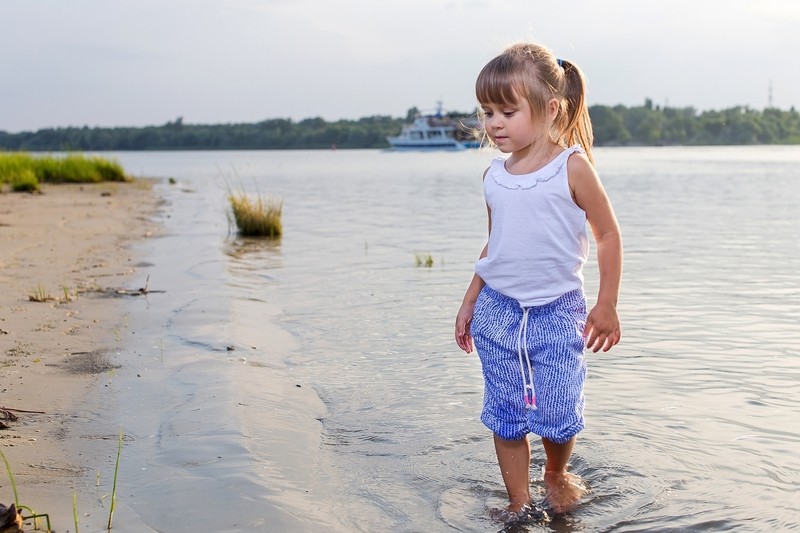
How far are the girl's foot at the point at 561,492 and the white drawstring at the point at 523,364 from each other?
434 mm

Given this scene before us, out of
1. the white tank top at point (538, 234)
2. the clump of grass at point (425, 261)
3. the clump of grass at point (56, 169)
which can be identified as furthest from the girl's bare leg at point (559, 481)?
the clump of grass at point (56, 169)

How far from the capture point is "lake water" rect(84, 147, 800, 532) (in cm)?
324

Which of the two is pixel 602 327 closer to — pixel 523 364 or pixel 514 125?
pixel 523 364

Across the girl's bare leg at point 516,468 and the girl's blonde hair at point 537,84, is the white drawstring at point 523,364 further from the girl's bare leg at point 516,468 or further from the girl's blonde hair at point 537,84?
the girl's blonde hair at point 537,84

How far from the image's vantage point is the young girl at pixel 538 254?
2936 millimetres

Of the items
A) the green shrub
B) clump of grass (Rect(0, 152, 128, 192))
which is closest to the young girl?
the green shrub

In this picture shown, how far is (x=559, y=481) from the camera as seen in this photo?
3.34 metres

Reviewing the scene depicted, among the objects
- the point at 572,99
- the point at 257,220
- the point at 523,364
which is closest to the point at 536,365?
the point at 523,364

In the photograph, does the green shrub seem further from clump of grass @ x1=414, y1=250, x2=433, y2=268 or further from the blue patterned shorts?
the blue patterned shorts

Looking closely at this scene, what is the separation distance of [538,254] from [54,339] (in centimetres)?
360

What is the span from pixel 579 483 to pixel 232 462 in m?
1.35

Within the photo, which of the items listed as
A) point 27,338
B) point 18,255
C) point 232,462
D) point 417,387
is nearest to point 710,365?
point 417,387

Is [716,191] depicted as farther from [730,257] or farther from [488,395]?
[488,395]

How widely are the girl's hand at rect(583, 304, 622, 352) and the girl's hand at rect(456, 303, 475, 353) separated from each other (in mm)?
469
